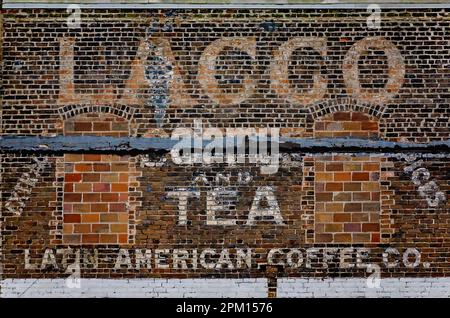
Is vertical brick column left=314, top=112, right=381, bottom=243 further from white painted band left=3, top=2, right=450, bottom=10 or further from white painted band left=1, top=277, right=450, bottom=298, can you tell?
white painted band left=3, top=2, right=450, bottom=10

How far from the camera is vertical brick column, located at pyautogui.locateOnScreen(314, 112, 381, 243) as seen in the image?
9398 mm

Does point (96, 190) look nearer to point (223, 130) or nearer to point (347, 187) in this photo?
point (223, 130)

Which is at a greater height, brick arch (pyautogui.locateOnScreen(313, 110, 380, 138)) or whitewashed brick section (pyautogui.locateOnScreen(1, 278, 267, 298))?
brick arch (pyautogui.locateOnScreen(313, 110, 380, 138))

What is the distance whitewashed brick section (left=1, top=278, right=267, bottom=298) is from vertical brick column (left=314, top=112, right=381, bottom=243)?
1237mm

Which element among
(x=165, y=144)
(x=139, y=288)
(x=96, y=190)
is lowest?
(x=139, y=288)

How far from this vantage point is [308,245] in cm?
940

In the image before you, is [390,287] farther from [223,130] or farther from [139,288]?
[139,288]

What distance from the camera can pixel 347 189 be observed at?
942cm

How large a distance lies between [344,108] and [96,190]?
3675mm

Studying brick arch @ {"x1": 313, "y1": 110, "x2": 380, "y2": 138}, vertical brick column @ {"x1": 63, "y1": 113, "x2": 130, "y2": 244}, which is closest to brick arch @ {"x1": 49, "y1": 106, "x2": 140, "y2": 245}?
vertical brick column @ {"x1": 63, "y1": 113, "x2": 130, "y2": 244}

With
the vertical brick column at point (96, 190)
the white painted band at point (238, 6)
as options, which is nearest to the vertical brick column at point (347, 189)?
the white painted band at point (238, 6)

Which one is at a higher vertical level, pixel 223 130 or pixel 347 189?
pixel 223 130

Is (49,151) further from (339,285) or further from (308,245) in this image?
(339,285)

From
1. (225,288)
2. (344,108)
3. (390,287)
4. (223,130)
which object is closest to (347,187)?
(344,108)
